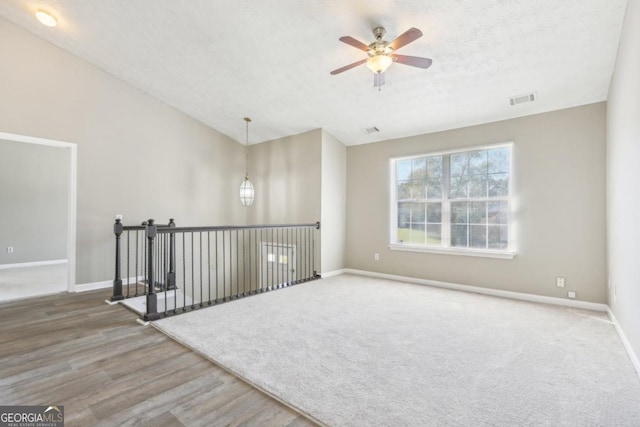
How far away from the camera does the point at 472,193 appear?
4699mm

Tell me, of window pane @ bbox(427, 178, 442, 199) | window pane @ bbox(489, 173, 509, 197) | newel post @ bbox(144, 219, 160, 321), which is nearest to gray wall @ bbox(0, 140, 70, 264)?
newel post @ bbox(144, 219, 160, 321)

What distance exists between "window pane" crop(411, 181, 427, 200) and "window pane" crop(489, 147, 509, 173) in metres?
1.05

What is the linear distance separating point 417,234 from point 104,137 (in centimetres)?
532

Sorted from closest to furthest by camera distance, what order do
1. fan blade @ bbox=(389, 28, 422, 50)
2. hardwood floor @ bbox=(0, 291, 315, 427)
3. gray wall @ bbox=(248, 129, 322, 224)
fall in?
hardwood floor @ bbox=(0, 291, 315, 427)
fan blade @ bbox=(389, 28, 422, 50)
gray wall @ bbox=(248, 129, 322, 224)

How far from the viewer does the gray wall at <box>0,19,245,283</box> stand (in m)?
4.05

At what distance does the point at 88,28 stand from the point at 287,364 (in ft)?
15.2

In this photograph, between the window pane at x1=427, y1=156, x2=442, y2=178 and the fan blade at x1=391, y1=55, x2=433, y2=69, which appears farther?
the window pane at x1=427, y1=156, x2=442, y2=178

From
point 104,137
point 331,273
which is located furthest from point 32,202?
point 331,273

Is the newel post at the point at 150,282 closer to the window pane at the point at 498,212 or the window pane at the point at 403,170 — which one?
the window pane at the point at 403,170

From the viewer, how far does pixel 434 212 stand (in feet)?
16.7

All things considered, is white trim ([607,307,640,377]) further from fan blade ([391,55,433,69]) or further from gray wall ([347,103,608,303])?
fan blade ([391,55,433,69])

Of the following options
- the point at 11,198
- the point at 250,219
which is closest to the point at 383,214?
the point at 250,219

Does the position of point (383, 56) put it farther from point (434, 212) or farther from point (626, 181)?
point (434, 212)

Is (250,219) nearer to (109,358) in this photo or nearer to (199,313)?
(199,313)
